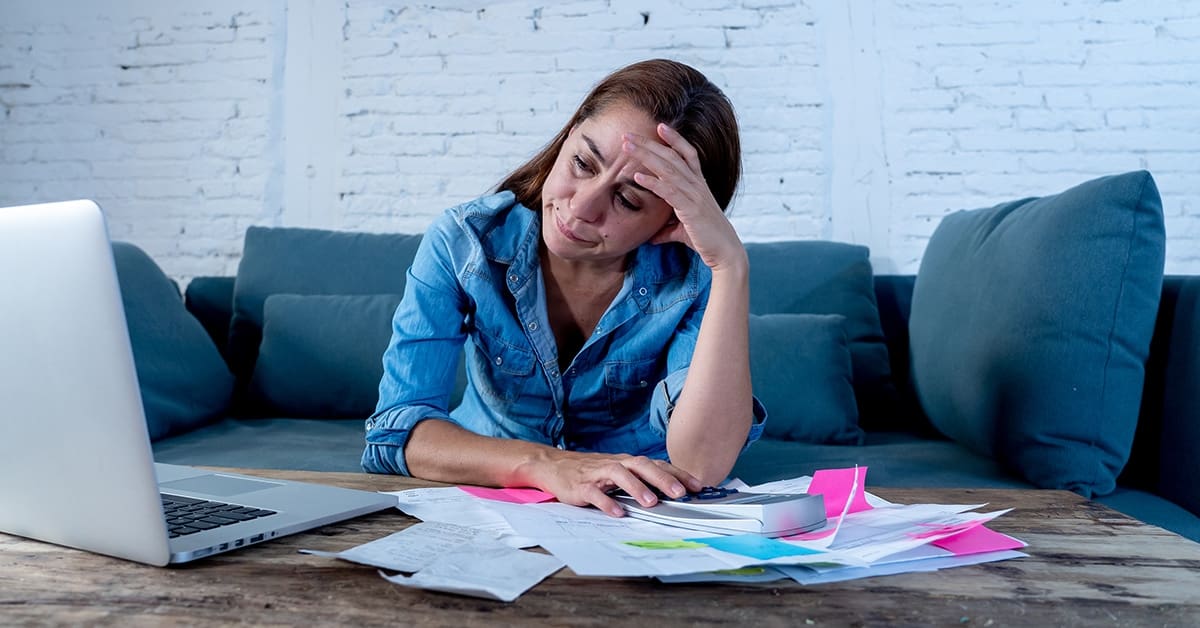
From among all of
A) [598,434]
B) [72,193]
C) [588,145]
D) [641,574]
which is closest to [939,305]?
[598,434]

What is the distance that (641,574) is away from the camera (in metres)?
0.67

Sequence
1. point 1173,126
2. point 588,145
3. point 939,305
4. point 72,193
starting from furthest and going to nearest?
point 72,193 < point 1173,126 < point 939,305 < point 588,145

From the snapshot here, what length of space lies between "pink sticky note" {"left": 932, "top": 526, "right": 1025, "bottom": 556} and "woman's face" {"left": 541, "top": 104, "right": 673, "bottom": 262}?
68 cm

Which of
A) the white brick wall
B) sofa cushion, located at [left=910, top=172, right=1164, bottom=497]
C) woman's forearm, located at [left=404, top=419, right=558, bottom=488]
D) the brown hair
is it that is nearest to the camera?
woman's forearm, located at [left=404, top=419, right=558, bottom=488]

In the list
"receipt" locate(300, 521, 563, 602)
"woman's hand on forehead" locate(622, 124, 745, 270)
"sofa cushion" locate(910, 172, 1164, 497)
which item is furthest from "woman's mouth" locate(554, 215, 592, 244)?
"sofa cushion" locate(910, 172, 1164, 497)

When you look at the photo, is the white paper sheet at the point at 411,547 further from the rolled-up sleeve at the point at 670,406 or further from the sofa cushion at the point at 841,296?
the sofa cushion at the point at 841,296

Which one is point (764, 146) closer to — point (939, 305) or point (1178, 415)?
point (939, 305)

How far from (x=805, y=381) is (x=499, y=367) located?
35.9 inches

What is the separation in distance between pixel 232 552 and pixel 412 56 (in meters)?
2.60

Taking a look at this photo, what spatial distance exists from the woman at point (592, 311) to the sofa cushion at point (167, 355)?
36.9 inches

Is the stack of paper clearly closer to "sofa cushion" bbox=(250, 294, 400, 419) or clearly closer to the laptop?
the laptop

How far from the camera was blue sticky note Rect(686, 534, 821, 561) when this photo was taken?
0.72m

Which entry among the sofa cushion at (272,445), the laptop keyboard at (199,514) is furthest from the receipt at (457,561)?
the sofa cushion at (272,445)

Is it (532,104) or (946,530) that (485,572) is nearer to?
(946,530)
